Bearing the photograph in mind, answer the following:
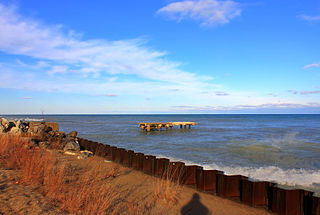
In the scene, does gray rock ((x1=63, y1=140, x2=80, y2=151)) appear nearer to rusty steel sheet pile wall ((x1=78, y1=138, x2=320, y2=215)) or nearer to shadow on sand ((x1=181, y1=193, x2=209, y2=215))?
rusty steel sheet pile wall ((x1=78, y1=138, x2=320, y2=215))

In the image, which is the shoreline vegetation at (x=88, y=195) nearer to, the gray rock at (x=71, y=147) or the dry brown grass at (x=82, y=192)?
the dry brown grass at (x=82, y=192)

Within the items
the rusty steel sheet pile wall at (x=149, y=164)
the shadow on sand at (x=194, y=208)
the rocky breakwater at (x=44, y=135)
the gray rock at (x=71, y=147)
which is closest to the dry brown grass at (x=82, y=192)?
the shadow on sand at (x=194, y=208)

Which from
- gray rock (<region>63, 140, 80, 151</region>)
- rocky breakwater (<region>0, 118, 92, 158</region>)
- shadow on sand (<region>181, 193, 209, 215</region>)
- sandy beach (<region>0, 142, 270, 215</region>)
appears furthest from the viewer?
rocky breakwater (<region>0, 118, 92, 158</region>)

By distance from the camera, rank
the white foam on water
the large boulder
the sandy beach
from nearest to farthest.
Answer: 1. the sandy beach
2. the white foam on water
3. the large boulder

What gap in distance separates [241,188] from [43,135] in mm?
12783

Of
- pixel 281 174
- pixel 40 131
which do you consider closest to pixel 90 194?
pixel 281 174

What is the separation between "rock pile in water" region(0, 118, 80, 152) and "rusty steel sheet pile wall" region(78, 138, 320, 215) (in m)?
5.72

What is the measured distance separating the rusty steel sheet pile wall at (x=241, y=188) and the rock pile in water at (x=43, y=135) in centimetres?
572

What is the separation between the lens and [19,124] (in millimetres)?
16031

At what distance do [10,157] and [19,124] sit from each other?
9.74 m

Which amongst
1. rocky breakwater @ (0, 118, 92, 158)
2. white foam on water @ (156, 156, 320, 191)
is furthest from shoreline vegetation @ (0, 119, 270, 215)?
white foam on water @ (156, 156, 320, 191)

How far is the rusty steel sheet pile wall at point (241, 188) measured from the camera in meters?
5.17

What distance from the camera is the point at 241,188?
6.13m

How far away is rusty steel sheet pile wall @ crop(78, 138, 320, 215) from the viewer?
517 cm
